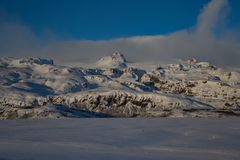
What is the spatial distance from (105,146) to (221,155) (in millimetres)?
10718

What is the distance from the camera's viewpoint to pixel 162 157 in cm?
2923

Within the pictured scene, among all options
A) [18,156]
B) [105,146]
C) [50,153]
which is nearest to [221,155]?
[105,146]

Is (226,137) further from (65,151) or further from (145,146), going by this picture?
(65,151)

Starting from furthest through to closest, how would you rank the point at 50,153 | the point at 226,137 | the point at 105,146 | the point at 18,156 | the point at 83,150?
the point at 226,137 < the point at 105,146 < the point at 83,150 < the point at 50,153 < the point at 18,156

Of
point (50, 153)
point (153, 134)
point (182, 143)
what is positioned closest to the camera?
point (50, 153)

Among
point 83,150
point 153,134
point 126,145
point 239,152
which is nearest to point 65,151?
point 83,150

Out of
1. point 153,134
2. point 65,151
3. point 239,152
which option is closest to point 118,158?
point 65,151

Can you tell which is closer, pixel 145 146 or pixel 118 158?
pixel 118 158

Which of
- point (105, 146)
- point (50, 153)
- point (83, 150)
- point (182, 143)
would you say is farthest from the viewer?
point (182, 143)

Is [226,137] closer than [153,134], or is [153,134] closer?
[226,137]

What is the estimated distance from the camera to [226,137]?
149 feet

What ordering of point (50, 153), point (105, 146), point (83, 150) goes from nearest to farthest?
point (50, 153), point (83, 150), point (105, 146)

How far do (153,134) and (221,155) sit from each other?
58.6 feet

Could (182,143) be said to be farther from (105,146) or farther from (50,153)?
(50,153)
